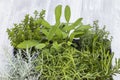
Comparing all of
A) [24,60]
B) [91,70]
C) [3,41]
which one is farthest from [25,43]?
[3,41]

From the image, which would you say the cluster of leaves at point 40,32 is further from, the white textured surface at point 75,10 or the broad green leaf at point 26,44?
the white textured surface at point 75,10

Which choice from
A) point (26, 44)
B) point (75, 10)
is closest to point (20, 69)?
point (26, 44)

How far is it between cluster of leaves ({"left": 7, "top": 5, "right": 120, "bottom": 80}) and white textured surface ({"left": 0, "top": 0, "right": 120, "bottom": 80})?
38 centimetres

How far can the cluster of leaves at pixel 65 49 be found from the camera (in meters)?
0.85

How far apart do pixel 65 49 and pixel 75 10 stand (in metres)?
0.52

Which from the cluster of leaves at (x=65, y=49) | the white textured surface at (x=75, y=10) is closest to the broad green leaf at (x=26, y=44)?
the cluster of leaves at (x=65, y=49)

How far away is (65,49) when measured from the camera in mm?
891

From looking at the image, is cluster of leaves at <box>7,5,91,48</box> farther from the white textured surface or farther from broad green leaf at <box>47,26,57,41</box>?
the white textured surface

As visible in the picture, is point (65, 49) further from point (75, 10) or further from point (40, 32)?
point (75, 10)

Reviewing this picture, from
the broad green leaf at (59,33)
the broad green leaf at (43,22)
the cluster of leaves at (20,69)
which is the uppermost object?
the broad green leaf at (43,22)

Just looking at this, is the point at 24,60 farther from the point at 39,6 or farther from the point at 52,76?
the point at 39,6

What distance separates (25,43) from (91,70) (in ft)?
0.69

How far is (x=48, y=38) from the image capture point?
35.9 inches

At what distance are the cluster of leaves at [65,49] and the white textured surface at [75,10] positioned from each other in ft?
1.25
